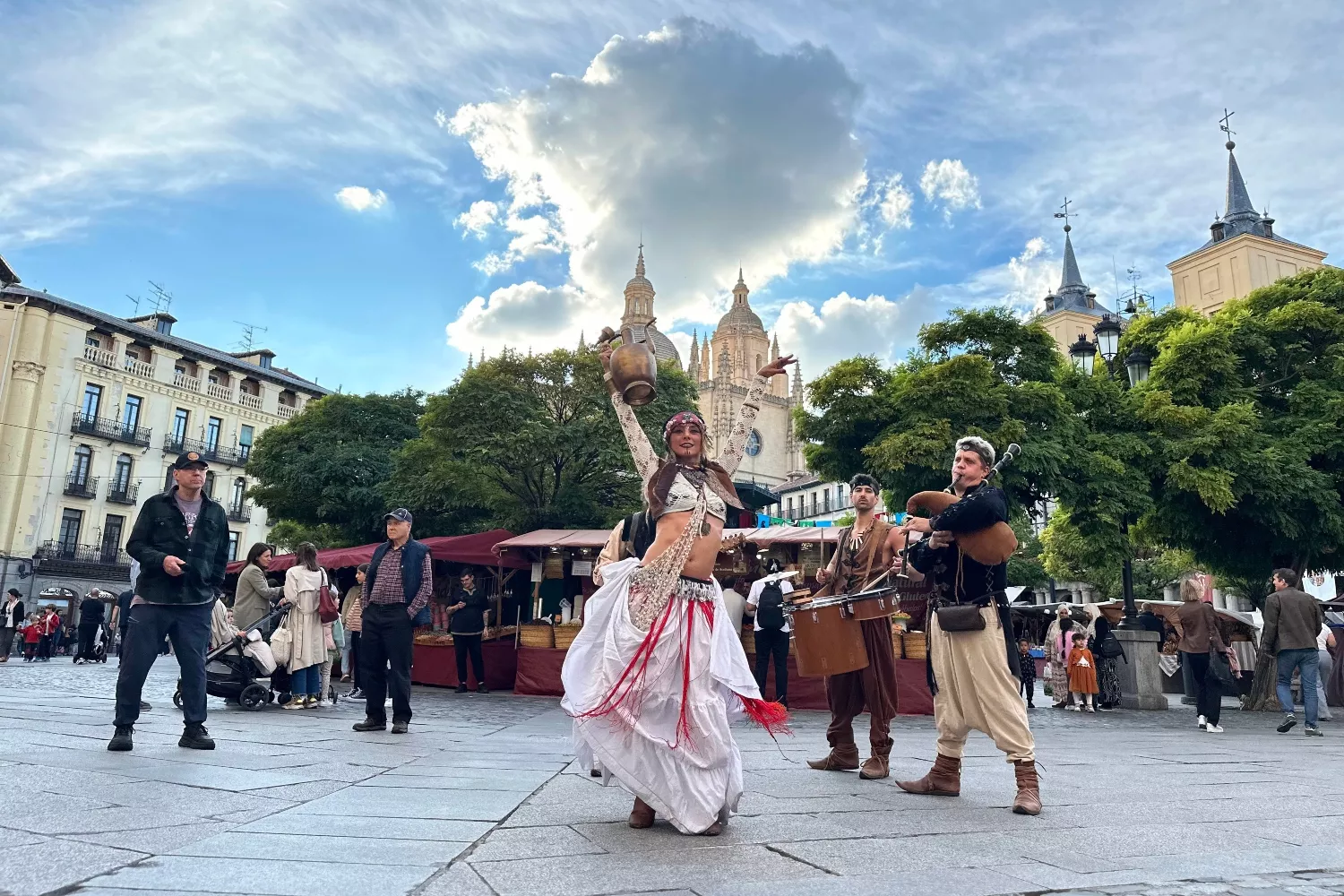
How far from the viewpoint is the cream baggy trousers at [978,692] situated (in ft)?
14.9

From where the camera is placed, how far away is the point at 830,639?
18.0 feet

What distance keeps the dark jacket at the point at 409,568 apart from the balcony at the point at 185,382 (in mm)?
43741

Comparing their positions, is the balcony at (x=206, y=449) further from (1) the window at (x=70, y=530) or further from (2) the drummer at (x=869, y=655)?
(2) the drummer at (x=869, y=655)

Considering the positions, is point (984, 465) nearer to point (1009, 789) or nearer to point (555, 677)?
point (1009, 789)

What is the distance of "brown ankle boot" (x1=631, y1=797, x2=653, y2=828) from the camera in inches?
147

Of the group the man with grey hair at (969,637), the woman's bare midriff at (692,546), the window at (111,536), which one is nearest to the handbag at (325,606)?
the woman's bare midriff at (692,546)

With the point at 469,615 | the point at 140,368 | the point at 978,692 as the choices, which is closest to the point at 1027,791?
the point at 978,692

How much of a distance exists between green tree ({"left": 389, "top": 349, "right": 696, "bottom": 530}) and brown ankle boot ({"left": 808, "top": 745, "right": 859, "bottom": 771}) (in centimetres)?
1593

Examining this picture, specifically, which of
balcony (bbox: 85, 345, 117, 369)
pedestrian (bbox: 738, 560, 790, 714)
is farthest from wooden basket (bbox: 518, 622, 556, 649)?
balcony (bbox: 85, 345, 117, 369)

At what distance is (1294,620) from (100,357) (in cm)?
4604

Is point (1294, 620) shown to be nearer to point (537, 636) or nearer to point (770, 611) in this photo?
point (770, 611)

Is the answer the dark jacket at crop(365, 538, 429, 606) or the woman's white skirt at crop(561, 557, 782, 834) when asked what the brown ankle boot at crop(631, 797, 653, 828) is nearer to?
the woman's white skirt at crop(561, 557, 782, 834)

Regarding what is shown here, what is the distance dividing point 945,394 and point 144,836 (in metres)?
16.2

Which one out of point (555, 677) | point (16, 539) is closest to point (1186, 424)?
point (555, 677)
